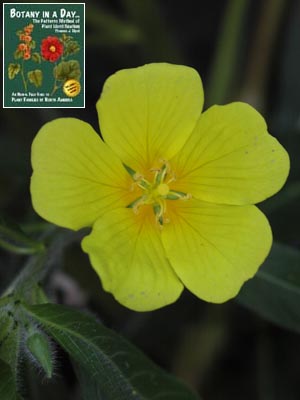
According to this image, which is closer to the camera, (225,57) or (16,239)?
(16,239)

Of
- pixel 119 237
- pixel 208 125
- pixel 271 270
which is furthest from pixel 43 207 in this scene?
pixel 271 270

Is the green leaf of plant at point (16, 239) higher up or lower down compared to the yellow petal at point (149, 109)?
lower down

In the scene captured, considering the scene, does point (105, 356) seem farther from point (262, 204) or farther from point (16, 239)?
point (262, 204)

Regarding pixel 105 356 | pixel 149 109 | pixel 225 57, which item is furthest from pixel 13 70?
pixel 225 57

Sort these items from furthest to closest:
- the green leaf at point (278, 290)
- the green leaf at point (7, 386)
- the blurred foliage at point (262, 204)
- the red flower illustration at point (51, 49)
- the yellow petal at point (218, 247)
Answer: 1. the blurred foliage at point (262, 204)
2. the green leaf at point (278, 290)
3. the red flower illustration at point (51, 49)
4. the yellow petal at point (218, 247)
5. the green leaf at point (7, 386)

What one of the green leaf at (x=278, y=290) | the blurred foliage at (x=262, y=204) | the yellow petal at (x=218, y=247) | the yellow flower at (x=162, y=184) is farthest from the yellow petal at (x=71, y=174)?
the blurred foliage at (x=262, y=204)

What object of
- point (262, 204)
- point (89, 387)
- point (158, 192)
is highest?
point (158, 192)

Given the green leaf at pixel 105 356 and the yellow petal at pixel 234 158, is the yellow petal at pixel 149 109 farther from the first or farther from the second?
the green leaf at pixel 105 356
